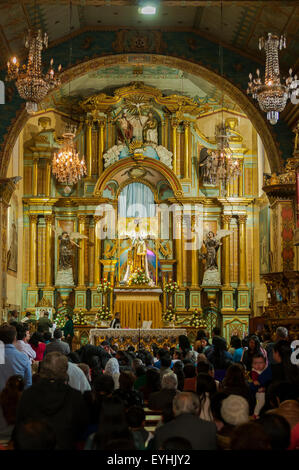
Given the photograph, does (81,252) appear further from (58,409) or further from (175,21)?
(58,409)

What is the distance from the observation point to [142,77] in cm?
2328

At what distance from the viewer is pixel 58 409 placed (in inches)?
191

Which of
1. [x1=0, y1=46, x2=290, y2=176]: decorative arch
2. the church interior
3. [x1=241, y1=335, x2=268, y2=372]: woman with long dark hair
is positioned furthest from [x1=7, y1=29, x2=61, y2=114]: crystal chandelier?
the church interior

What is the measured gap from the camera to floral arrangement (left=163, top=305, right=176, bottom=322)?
2223 cm

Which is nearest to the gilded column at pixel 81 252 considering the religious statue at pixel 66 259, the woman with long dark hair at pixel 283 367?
the religious statue at pixel 66 259

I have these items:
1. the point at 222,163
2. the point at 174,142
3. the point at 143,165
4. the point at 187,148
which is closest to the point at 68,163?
the point at 222,163

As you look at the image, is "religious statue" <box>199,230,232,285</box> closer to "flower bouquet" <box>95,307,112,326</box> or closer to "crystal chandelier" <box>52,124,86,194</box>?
"flower bouquet" <box>95,307,112,326</box>

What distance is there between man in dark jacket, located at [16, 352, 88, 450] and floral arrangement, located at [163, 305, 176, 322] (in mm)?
17273

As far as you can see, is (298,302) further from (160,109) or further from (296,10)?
(160,109)

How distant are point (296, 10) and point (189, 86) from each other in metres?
8.80

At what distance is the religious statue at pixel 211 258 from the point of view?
76.0ft

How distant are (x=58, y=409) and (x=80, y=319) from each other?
17285 mm

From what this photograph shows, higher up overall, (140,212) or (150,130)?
(150,130)

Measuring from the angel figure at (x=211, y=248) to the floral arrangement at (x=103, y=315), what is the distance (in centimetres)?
368
